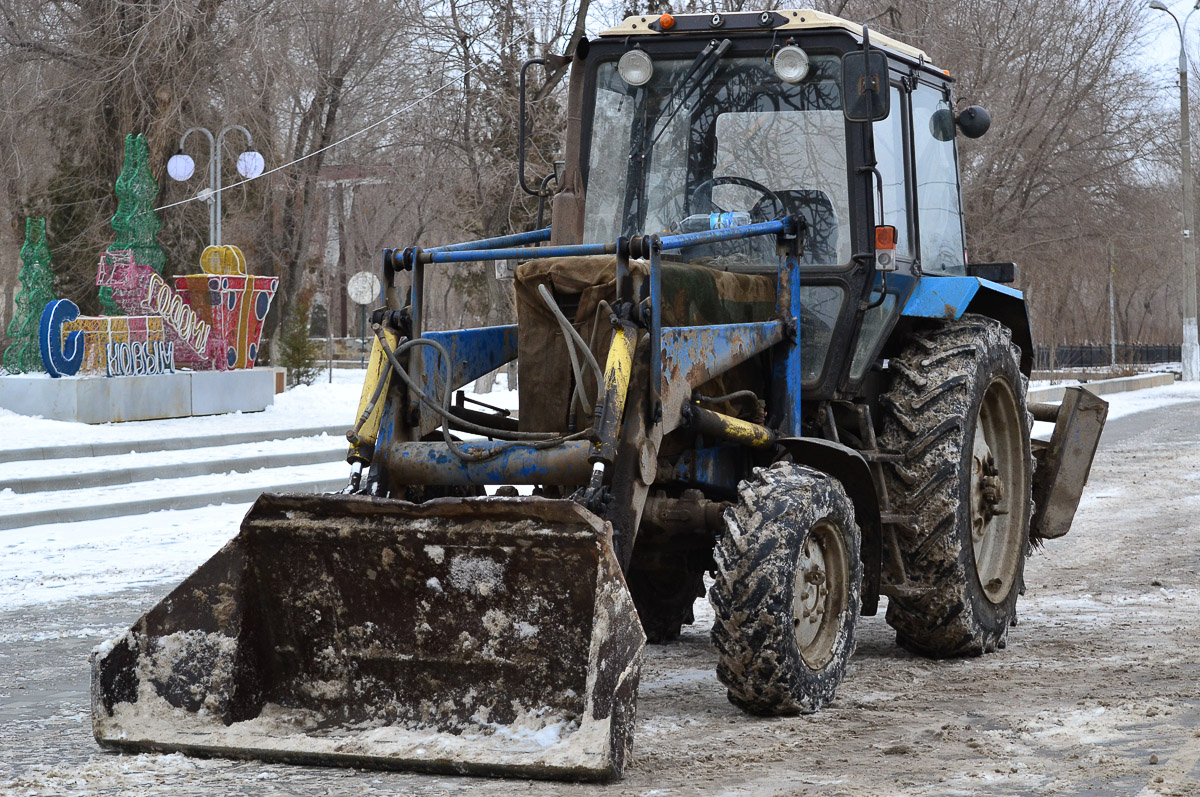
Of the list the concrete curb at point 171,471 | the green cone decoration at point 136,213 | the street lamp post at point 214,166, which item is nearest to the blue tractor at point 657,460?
the concrete curb at point 171,471

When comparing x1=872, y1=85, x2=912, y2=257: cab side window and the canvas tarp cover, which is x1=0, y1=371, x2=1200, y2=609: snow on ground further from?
x1=872, y1=85, x2=912, y2=257: cab side window

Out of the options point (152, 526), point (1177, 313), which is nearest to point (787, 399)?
point (152, 526)

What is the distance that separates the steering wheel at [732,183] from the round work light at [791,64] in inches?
18.9

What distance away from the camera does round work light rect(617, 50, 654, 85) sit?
6.62 metres

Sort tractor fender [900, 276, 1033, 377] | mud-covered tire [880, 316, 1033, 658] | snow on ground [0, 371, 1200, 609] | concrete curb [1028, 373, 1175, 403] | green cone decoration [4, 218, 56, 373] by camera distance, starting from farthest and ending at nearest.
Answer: concrete curb [1028, 373, 1175, 403] < green cone decoration [4, 218, 56, 373] < snow on ground [0, 371, 1200, 609] < tractor fender [900, 276, 1033, 377] < mud-covered tire [880, 316, 1033, 658]

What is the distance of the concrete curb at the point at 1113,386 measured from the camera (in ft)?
96.1

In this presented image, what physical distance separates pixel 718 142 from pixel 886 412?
1432 millimetres

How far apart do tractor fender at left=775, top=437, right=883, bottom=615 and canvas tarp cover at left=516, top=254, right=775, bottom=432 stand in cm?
43

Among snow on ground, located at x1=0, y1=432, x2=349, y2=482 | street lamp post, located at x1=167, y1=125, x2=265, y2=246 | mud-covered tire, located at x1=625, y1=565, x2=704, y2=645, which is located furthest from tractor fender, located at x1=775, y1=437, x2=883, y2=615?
Result: street lamp post, located at x1=167, y1=125, x2=265, y2=246

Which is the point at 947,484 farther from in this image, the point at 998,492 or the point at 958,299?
the point at 958,299

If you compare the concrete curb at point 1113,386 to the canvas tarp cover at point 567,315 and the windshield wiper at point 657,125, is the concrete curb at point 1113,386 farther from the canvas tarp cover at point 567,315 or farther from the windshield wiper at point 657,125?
the canvas tarp cover at point 567,315

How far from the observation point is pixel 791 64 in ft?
21.0

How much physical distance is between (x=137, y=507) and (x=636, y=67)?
26.2ft

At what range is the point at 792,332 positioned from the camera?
6078 mm
